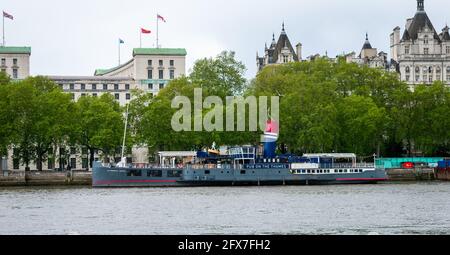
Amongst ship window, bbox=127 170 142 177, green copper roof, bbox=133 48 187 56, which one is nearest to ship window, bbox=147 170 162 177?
ship window, bbox=127 170 142 177

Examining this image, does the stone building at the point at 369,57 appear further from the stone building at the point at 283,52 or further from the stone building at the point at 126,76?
the stone building at the point at 126,76

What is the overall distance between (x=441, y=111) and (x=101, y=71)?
6470 cm

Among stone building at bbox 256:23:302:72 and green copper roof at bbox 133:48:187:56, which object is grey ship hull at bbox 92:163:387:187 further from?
stone building at bbox 256:23:302:72

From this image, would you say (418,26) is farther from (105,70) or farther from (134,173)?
(134,173)

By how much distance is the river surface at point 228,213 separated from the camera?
44.6 metres

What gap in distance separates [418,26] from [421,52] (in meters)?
4.33

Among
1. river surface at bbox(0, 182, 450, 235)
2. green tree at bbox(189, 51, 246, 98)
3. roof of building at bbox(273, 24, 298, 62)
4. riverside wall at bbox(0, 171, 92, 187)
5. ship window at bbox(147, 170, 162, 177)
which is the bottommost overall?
river surface at bbox(0, 182, 450, 235)

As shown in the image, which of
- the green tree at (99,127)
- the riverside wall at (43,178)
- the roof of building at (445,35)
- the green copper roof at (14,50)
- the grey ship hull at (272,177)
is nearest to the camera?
the grey ship hull at (272,177)

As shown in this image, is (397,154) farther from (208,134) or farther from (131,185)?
(131,185)

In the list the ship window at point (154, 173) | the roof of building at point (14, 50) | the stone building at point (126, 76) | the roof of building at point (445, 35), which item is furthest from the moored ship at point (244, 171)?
the roof of building at point (445, 35)

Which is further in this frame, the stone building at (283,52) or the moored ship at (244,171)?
the stone building at (283,52)

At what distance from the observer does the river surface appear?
44.6 metres

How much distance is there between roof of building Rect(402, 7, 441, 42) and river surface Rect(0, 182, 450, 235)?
88106mm
